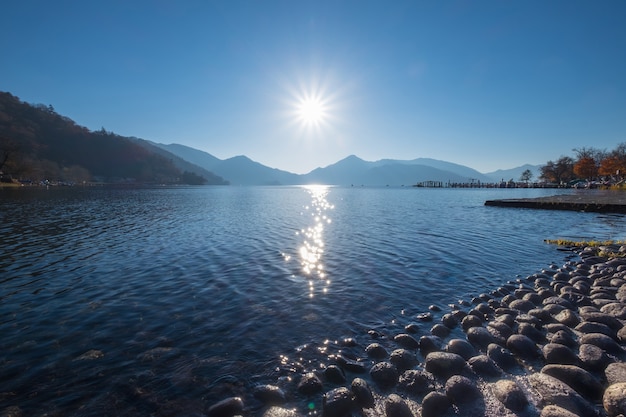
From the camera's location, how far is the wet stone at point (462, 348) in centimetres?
707

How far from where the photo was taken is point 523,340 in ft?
23.8

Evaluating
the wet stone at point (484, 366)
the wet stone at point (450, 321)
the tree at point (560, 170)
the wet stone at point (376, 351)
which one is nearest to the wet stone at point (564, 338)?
the wet stone at point (484, 366)

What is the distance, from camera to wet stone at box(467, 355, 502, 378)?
20.9ft

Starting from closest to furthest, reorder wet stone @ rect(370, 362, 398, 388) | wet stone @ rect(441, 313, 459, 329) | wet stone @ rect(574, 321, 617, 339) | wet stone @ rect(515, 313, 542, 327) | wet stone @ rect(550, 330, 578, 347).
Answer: wet stone @ rect(370, 362, 398, 388)
wet stone @ rect(550, 330, 578, 347)
wet stone @ rect(574, 321, 617, 339)
wet stone @ rect(515, 313, 542, 327)
wet stone @ rect(441, 313, 459, 329)

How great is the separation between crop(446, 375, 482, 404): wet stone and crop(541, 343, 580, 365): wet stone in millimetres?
2445

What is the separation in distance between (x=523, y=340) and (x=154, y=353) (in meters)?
9.79

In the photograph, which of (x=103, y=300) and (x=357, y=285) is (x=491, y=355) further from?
(x=103, y=300)

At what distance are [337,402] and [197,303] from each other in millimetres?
7273

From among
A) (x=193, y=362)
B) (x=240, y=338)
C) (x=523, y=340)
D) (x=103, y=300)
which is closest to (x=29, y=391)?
(x=193, y=362)

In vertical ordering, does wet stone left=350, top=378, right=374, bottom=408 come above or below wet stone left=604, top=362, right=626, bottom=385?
below

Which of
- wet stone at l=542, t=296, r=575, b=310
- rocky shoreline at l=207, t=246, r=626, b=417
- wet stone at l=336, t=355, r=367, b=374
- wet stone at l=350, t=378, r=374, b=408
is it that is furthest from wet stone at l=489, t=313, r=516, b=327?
wet stone at l=350, t=378, r=374, b=408

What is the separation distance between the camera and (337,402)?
18.2 feet

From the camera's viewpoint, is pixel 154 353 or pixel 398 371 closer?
pixel 398 371

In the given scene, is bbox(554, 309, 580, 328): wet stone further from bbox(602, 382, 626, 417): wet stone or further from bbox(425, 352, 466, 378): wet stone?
bbox(425, 352, 466, 378): wet stone
